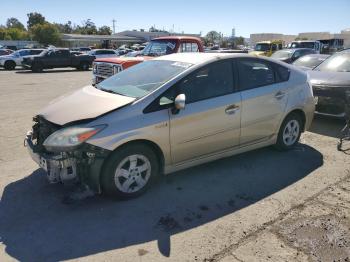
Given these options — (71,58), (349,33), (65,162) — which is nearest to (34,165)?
(65,162)

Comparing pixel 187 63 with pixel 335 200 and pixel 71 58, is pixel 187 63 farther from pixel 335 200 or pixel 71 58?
pixel 71 58

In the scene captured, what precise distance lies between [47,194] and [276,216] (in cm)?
268

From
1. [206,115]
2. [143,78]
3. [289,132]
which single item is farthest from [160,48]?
[206,115]

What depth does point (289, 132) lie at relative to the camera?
19.8 ft

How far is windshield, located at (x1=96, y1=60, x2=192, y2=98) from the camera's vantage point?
4645mm

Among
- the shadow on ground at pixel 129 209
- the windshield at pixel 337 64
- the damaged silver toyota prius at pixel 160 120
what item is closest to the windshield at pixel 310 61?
the windshield at pixel 337 64

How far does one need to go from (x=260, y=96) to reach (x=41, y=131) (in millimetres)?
2990

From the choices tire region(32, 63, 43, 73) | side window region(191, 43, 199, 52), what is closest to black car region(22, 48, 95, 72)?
tire region(32, 63, 43, 73)

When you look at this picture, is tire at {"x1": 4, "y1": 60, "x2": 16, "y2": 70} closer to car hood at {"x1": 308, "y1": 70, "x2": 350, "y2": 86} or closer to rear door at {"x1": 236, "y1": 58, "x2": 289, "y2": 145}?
car hood at {"x1": 308, "y1": 70, "x2": 350, "y2": 86}

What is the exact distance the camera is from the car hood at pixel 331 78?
25.7 feet

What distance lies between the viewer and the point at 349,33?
2375 inches

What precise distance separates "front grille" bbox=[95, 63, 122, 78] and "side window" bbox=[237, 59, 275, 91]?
5.00 meters

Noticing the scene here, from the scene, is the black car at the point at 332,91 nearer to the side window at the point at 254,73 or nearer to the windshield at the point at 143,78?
the side window at the point at 254,73

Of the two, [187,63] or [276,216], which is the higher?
[187,63]
